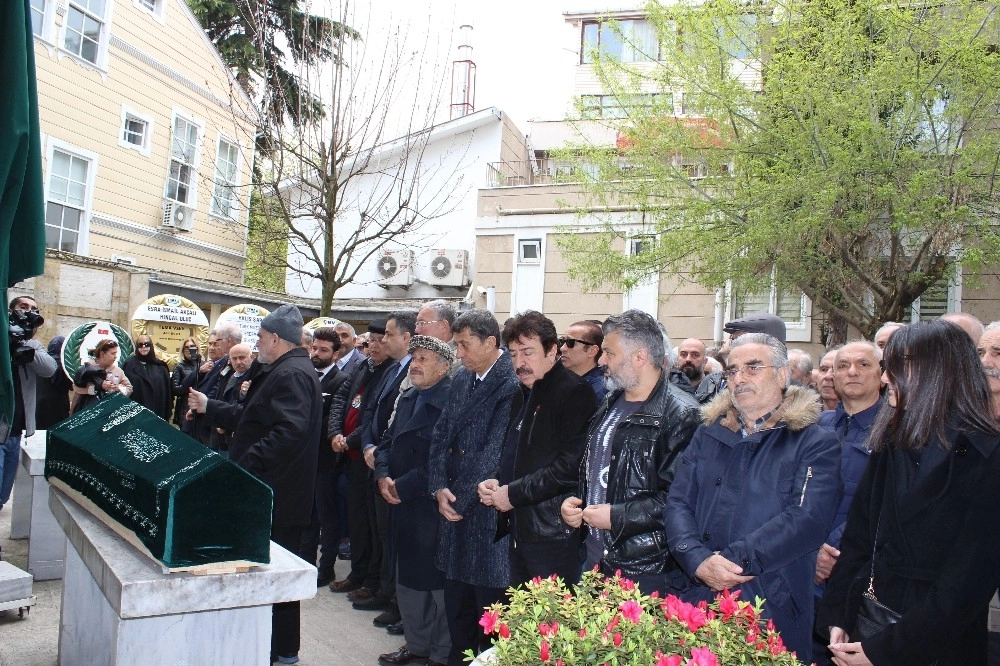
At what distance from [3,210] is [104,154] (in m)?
14.8

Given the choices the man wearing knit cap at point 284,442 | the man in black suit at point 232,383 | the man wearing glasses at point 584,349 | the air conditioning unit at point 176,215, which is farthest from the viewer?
the air conditioning unit at point 176,215

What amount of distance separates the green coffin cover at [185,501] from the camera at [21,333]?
3529 millimetres

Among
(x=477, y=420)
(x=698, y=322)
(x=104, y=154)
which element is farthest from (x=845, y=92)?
(x=104, y=154)

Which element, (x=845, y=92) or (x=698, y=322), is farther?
(x=698, y=322)

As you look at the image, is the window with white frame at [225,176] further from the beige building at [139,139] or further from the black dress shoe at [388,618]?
the black dress shoe at [388,618]

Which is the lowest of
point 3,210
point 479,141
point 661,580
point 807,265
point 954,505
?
point 661,580

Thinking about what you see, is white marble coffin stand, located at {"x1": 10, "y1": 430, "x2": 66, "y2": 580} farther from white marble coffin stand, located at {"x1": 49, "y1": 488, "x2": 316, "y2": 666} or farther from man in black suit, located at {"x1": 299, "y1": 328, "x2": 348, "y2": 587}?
white marble coffin stand, located at {"x1": 49, "y1": 488, "x2": 316, "y2": 666}

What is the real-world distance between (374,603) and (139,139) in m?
13.7

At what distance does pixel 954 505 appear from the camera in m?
2.63

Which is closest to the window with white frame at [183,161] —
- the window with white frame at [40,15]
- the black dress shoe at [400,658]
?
the window with white frame at [40,15]

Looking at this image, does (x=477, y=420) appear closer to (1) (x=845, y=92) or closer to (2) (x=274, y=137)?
(1) (x=845, y=92)

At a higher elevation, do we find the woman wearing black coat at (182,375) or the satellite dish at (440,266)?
the satellite dish at (440,266)

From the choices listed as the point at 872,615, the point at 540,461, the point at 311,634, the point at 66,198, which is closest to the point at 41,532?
the point at 311,634

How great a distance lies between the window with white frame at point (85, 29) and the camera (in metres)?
14.5
